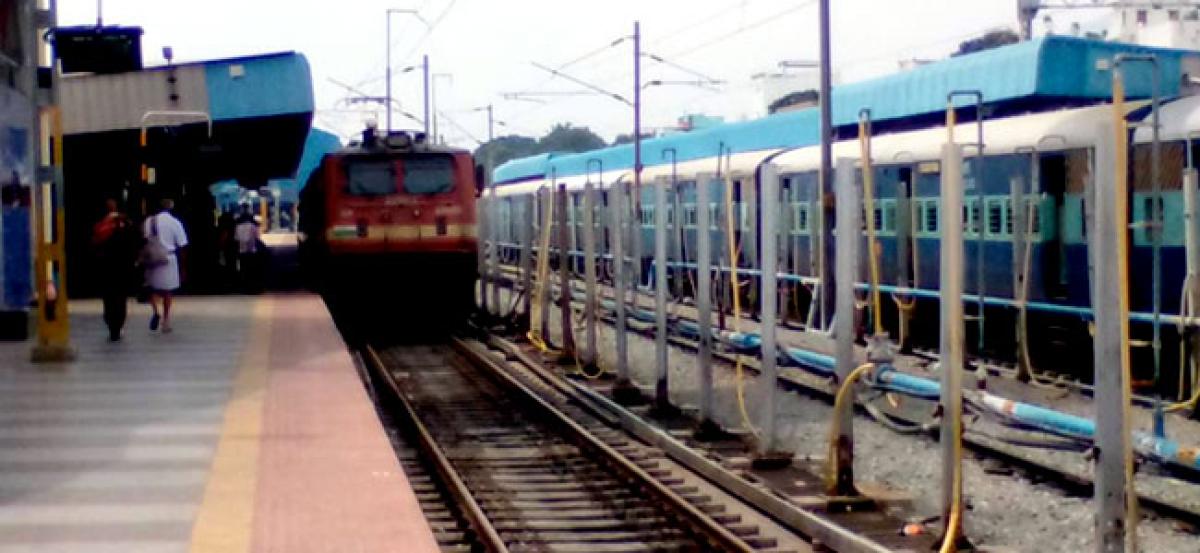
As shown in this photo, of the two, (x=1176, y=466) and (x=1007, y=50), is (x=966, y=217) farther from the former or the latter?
(x=1176, y=466)

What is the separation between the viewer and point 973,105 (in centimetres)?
2153

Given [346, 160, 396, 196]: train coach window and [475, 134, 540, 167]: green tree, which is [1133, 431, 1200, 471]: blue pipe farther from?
[475, 134, 540, 167]: green tree

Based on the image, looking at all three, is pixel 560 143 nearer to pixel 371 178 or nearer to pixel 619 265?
pixel 371 178

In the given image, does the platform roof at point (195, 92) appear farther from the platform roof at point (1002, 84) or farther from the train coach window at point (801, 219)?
the train coach window at point (801, 219)

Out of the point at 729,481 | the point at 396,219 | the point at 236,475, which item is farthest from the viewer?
the point at 396,219

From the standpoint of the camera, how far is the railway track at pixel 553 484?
983 centimetres

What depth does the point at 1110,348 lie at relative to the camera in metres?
7.35

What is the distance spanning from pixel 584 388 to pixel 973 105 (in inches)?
285

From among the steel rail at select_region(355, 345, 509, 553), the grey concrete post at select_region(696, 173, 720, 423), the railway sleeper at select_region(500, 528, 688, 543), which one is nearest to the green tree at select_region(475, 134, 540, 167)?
the steel rail at select_region(355, 345, 509, 553)

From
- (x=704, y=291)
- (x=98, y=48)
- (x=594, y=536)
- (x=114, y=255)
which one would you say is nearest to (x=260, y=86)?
(x=98, y=48)

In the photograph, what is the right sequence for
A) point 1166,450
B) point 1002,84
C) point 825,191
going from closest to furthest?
point 1166,450, point 825,191, point 1002,84

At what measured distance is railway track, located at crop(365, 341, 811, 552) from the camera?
387 inches

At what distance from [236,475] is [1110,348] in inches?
201

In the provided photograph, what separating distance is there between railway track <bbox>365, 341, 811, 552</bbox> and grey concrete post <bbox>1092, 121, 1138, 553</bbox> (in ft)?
7.13
